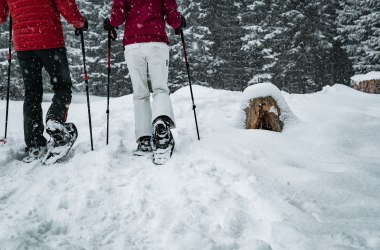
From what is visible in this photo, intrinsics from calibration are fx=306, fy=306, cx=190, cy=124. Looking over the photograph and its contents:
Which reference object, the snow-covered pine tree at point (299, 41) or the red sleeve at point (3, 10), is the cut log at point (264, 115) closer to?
the red sleeve at point (3, 10)

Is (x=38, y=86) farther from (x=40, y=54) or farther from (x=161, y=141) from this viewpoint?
(x=161, y=141)

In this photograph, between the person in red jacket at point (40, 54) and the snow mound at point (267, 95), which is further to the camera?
the snow mound at point (267, 95)

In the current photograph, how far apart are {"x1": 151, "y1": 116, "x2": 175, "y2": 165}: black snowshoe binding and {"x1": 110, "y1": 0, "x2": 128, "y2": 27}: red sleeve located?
144cm

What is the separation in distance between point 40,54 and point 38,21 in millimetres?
418

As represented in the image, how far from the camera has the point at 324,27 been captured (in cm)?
2616

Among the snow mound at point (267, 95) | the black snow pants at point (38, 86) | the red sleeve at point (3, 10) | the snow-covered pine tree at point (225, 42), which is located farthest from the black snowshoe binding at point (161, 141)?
the snow-covered pine tree at point (225, 42)

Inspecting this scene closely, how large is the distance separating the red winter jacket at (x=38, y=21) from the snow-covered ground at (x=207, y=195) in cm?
147

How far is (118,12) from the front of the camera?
159 inches

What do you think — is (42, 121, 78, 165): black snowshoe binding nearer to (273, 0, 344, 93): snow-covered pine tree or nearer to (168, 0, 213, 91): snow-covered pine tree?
(168, 0, 213, 91): snow-covered pine tree

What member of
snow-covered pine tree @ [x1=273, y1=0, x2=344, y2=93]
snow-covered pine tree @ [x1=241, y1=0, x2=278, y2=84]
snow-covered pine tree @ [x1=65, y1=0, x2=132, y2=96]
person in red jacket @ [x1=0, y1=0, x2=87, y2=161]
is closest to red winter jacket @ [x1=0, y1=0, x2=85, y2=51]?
person in red jacket @ [x1=0, y1=0, x2=87, y2=161]

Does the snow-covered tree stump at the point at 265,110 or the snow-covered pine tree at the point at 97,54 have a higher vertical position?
the snow-covered pine tree at the point at 97,54

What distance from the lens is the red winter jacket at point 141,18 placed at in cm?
399

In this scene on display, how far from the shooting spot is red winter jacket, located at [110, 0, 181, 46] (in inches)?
157

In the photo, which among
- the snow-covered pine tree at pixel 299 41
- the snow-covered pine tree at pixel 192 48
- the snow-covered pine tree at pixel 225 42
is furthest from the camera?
the snow-covered pine tree at pixel 299 41
